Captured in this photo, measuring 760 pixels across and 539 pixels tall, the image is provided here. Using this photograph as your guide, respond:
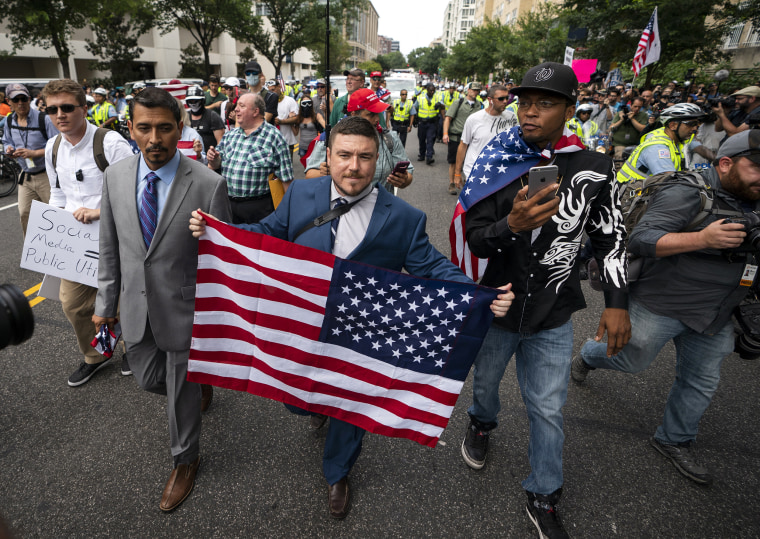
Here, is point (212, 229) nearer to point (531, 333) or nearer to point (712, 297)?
point (531, 333)

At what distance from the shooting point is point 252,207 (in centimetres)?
435

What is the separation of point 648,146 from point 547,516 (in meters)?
3.71

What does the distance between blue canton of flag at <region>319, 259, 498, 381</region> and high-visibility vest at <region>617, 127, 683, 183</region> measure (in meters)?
3.30

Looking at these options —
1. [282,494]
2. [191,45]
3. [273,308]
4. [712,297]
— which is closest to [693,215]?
[712,297]

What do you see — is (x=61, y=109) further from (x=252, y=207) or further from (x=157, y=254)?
(x=157, y=254)

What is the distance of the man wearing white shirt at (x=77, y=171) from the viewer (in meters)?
3.30

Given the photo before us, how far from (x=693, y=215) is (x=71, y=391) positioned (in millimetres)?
4344

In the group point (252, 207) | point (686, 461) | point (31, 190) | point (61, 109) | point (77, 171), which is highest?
point (61, 109)

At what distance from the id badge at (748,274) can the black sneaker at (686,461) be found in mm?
1101

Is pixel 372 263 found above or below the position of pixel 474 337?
above

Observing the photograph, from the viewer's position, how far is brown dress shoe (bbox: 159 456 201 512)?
2488mm

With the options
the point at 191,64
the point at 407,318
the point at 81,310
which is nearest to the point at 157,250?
the point at 407,318

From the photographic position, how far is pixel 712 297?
101 inches

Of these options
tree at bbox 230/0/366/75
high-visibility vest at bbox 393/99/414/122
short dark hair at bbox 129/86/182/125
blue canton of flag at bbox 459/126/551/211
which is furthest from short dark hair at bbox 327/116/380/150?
tree at bbox 230/0/366/75
